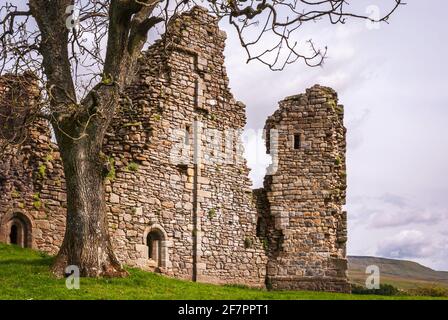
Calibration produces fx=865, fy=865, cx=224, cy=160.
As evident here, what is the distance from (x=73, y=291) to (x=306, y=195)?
12.9m

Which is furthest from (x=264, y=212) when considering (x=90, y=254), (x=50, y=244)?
(x=90, y=254)

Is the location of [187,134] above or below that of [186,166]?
above

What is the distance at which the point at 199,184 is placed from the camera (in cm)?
2605

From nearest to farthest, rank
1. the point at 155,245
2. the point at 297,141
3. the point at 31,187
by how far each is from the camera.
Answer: the point at 31,187, the point at 155,245, the point at 297,141

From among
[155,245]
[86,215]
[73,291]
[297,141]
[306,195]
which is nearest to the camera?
[73,291]

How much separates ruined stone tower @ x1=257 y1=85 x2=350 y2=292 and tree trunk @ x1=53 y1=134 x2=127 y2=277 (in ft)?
32.6

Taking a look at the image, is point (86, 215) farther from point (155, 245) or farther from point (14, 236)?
point (155, 245)

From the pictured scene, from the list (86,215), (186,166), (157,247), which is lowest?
(157,247)

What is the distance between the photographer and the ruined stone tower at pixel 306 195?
27891 mm

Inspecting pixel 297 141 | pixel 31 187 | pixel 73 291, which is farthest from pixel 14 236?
pixel 297 141

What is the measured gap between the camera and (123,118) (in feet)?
79.7

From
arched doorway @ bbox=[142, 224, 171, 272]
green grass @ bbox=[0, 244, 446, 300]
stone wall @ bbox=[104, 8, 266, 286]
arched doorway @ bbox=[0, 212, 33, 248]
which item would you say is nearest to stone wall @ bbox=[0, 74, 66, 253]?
arched doorway @ bbox=[0, 212, 33, 248]

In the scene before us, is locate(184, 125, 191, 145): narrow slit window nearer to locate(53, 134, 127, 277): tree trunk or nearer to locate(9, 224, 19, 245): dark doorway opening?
locate(9, 224, 19, 245): dark doorway opening

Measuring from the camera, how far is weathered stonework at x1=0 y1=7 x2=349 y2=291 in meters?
21.9
